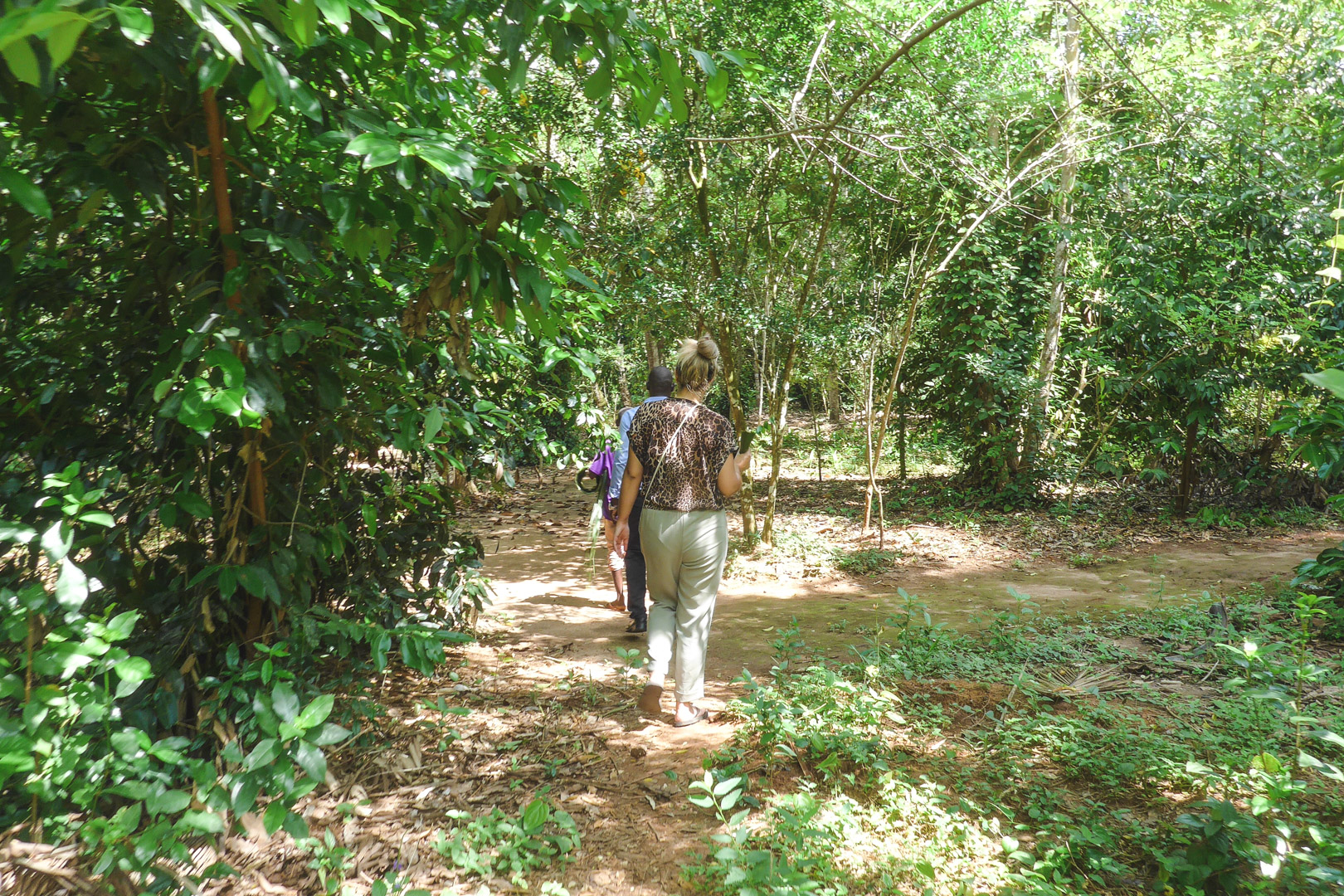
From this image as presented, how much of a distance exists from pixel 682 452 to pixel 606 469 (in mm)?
2472

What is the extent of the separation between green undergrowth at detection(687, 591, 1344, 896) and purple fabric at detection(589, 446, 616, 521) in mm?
2012

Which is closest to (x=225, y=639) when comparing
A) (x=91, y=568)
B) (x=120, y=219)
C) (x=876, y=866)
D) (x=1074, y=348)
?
(x=91, y=568)

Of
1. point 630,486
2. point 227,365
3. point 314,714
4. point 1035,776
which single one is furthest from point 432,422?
point 1035,776

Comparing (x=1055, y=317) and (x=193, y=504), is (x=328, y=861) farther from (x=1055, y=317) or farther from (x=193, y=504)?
(x=1055, y=317)

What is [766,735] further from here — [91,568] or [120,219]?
[120,219]

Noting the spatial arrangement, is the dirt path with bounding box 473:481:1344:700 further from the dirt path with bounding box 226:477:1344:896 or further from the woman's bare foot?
the woman's bare foot

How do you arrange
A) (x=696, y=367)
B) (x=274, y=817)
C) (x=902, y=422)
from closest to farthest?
(x=274, y=817), (x=696, y=367), (x=902, y=422)

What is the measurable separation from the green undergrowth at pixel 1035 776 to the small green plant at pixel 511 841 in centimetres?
54

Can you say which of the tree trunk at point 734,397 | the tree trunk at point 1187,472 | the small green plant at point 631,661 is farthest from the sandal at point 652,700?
the tree trunk at point 1187,472

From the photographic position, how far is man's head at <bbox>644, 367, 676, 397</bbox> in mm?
5602

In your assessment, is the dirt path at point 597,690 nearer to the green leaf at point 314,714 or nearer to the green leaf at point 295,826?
the green leaf at point 295,826

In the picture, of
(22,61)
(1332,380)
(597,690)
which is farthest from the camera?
(597,690)

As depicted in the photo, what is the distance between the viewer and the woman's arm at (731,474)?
4355mm

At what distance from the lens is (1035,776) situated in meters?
3.62
